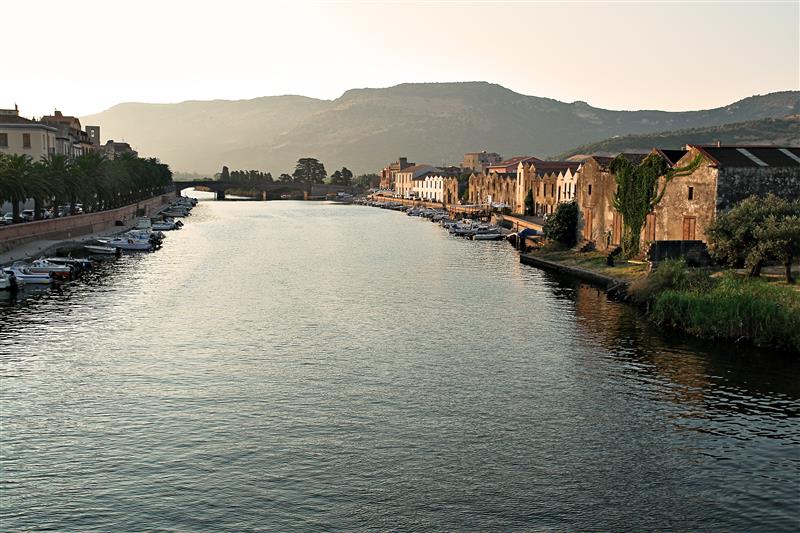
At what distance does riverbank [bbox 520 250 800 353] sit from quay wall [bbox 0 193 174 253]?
2621 inches

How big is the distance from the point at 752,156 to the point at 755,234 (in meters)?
19.1

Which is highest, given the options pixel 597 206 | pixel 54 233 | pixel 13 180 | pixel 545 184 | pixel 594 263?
pixel 545 184

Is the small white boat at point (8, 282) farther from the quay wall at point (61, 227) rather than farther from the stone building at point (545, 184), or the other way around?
the stone building at point (545, 184)

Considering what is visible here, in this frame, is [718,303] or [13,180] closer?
[718,303]

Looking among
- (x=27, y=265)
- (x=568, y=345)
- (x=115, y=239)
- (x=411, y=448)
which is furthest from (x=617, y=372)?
(x=115, y=239)

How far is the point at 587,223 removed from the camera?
336ft

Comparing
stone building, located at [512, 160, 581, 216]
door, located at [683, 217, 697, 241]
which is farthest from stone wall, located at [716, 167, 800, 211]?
stone building, located at [512, 160, 581, 216]

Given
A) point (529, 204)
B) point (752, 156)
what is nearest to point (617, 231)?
point (752, 156)

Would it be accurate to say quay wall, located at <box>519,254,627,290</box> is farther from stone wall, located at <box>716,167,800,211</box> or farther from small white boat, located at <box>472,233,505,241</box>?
small white boat, located at <box>472,233,505,241</box>

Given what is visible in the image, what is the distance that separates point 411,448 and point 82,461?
44.1ft

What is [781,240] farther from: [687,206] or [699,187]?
[687,206]

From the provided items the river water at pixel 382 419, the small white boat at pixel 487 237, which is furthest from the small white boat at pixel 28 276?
the small white boat at pixel 487 237

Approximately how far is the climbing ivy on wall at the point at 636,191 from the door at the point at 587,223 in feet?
31.8

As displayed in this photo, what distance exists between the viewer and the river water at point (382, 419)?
97.4ft
